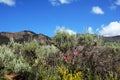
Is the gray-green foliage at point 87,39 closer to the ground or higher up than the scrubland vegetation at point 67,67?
higher up

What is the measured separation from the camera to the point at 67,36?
66.0 ft

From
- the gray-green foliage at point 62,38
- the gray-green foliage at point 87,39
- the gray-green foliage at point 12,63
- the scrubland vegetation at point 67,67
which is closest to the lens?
the scrubland vegetation at point 67,67

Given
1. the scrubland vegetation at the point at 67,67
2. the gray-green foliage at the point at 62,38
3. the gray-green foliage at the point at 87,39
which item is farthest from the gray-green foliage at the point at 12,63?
the gray-green foliage at the point at 87,39

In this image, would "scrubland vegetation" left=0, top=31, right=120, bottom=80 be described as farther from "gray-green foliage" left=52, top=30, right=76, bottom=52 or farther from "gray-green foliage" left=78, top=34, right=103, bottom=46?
"gray-green foliage" left=78, top=34, right=103, bottom=46

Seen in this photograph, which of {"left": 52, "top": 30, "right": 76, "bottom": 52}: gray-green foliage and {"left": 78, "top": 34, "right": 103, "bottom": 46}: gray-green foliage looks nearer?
{"left": 52, "top": 30, "right": 76, "bottom": 52}: gray-green foliage

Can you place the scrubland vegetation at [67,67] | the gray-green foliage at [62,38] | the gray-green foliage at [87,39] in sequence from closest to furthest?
the scrubland vegetation at [67,67], the gray-green foliage at [62,38], the gray-green foliage at [87,39]

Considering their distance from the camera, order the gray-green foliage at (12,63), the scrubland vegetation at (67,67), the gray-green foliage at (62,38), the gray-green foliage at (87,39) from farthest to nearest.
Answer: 1. the gray-green foliage at (87,39)
2. the gray-green foliage at (62,38)
3. the gray-green foliage at (12,63)
4. the scrubland vegetation at (67,67)

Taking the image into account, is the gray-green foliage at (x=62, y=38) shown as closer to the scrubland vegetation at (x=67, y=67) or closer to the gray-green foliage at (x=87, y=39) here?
the gray-green foliage at (x=87, y=39)

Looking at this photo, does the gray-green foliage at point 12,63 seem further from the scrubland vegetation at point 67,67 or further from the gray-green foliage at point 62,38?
the gray-green foliage at point 62,38

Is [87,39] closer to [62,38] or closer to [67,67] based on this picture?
[62,38]

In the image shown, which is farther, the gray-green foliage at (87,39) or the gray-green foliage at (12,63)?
the gray-green foliage at (87,39)

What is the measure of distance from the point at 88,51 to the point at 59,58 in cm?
108

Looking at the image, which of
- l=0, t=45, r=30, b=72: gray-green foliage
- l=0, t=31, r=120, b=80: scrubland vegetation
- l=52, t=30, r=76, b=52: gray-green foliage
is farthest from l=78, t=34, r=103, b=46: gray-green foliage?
l=0, t=45, r=30, b=72: gray-green foliage

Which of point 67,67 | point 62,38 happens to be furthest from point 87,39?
point 67,67
